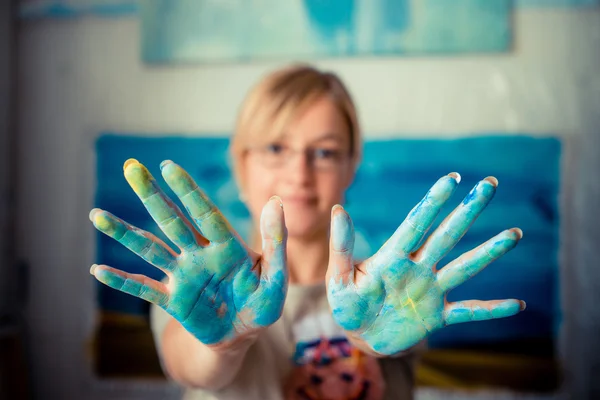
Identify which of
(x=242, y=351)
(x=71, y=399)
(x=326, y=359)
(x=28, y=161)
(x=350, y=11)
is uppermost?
(x=350, y=11)

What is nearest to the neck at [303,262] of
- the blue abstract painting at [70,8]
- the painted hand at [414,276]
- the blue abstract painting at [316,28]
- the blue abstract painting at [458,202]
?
the painted hand at [414,276]

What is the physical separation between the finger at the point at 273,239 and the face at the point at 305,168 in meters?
0.33

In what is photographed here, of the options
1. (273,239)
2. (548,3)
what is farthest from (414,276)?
(548,3)

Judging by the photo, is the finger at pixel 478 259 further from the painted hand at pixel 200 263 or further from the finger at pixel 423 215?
the painted hand at pixel 200 263

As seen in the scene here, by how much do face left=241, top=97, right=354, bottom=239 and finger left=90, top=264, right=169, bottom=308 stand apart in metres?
0.38

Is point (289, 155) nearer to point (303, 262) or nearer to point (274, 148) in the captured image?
point (274, 148)

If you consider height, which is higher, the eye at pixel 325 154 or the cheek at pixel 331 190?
the eye at pixel 325 154

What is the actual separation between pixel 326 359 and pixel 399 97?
3.50ft

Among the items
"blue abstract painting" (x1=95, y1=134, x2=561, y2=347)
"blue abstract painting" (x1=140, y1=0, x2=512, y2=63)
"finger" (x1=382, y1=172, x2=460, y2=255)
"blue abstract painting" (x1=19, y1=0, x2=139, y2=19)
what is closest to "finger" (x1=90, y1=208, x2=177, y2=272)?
"finger" (x1=382, y1=172, x2=460, y2=255)

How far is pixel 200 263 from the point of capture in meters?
0.51

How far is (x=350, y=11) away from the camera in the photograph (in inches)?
61.8

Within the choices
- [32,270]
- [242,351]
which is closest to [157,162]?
[32,270]

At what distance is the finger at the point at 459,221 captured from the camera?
Result: 514 millimetres

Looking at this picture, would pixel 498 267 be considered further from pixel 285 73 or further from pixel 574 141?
pixel 285 73
